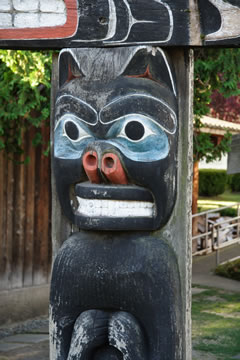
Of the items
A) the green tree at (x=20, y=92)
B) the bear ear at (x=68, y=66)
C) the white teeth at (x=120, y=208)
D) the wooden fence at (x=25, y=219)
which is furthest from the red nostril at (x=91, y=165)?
the wooden fence at (x=25, y=219)

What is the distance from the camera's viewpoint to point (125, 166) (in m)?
3.40

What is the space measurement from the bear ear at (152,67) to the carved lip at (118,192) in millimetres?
596

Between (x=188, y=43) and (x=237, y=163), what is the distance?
4.20m

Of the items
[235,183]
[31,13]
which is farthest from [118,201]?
[235,183]

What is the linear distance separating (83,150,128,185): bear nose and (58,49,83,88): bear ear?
0.51 meters

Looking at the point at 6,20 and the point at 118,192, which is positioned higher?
the point at 6,20

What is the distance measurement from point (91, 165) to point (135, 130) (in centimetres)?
31

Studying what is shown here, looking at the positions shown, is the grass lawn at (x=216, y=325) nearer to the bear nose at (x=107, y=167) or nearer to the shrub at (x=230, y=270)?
the shrub at (x=230, y=270)

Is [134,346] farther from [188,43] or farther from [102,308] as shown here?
[188,43]

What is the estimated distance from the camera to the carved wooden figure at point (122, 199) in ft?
11.2

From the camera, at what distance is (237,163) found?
7414mm

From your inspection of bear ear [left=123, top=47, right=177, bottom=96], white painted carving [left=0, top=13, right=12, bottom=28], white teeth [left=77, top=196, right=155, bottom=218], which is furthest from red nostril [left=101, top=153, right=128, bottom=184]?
white painted carving [left=0, top=13, right=12, bottom=28]

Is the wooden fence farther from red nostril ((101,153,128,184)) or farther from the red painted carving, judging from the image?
red nostril ((101,153,128,184))

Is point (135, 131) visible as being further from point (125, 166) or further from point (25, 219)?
point (25, 219)
